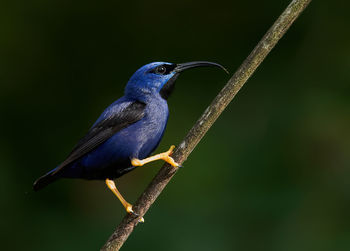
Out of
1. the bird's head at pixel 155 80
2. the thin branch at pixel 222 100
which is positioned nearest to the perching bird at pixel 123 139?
the bird's head at pixel 155 80

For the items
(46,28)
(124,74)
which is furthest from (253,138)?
(46,28)

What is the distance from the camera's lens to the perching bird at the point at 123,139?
13.7ft

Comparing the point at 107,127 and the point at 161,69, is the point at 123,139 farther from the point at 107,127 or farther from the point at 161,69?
the point at 161,69

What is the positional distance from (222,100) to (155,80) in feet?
4.66

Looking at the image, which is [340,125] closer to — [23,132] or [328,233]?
[328,233]

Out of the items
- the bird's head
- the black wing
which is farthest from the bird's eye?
the black wing

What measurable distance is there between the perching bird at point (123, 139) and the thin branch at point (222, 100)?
74 centimetres

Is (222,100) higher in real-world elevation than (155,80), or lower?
higher

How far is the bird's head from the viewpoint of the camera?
4.47 meters

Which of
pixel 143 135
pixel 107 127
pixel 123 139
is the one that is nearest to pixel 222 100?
pixel 143 135

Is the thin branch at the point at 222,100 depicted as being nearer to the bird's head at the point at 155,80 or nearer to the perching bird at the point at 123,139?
the perching bird at the point at 123,139

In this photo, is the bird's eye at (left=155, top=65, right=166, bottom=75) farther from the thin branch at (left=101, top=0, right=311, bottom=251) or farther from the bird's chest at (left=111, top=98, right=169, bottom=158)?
the thin branch at (left=101, top=0, right=311, bottom=251)

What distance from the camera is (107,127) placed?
431cm

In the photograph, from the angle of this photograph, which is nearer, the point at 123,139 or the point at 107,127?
the point at 123,139
